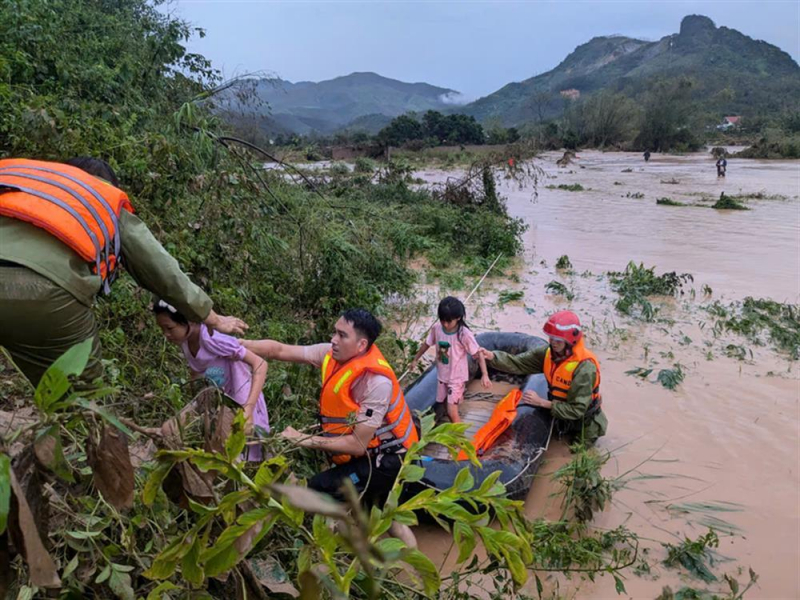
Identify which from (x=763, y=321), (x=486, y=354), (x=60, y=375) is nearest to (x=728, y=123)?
(x=763, y=321)

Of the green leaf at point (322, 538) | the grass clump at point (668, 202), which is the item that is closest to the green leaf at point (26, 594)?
Answer: the green leaf at point (322, 538)

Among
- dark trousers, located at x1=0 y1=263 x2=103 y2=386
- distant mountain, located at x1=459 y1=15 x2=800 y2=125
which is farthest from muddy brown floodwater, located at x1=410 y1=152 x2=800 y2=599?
distant mountain, located at x1=459 y1=15 x2=800 y2=125

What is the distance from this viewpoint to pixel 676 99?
1939 inches

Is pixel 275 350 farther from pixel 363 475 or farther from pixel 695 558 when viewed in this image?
pixel 695 558

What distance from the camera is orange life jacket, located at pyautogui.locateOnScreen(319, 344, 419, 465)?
2.86 metres

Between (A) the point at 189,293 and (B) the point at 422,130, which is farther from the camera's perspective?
(B) the point at 422,130

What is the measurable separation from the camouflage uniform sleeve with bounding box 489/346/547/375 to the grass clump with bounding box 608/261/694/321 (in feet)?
11.1

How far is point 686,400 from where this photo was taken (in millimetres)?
5680

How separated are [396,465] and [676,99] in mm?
55613

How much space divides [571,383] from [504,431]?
0.64m

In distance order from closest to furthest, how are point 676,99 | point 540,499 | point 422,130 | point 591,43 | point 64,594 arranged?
point 64,594, point 540,499, point 422,130, point 676,99, point 591,43

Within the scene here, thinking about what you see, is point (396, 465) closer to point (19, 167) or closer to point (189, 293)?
point (189, 293)

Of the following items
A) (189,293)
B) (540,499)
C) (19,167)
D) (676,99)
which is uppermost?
(676,99)

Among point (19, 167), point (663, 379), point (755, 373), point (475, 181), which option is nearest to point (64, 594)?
point (19, 167)
